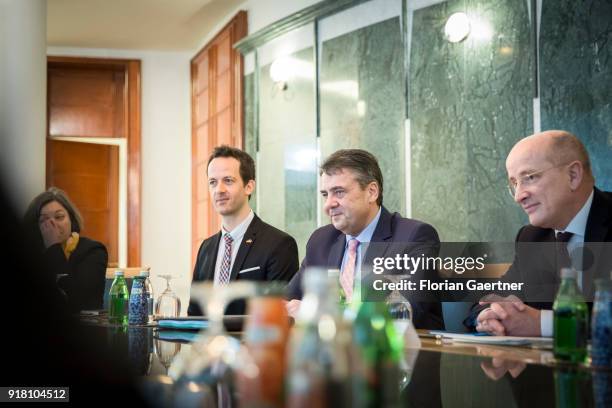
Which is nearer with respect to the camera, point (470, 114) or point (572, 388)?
point (572, 388)

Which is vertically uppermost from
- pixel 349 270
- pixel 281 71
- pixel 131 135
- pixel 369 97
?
pixel 281 71

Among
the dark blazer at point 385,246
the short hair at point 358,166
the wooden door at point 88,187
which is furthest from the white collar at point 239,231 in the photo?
the wooden door at point 88,187

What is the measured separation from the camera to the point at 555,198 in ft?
8.86

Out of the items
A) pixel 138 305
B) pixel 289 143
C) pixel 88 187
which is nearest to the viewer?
pixel 138 305

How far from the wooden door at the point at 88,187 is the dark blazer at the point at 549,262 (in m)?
7.29

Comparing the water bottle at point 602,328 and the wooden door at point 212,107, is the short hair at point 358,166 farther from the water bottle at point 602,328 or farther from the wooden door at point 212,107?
the wooden door at point 212,107

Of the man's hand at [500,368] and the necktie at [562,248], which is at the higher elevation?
the necktie at [562,248]

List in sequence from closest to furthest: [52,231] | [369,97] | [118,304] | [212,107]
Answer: [118,304] → [52,231] → [369,97] → [212,107]

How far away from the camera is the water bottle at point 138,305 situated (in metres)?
2.69

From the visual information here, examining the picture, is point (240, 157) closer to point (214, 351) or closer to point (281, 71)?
point (281, 71)

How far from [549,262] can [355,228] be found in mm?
788

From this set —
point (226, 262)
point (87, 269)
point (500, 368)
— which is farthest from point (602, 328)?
point (87, 269)

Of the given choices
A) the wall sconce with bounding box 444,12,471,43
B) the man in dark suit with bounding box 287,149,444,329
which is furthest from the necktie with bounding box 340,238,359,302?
the wall sconce with bounding box 444,12,471,43

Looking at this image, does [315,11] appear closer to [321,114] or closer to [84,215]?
[321,114]
